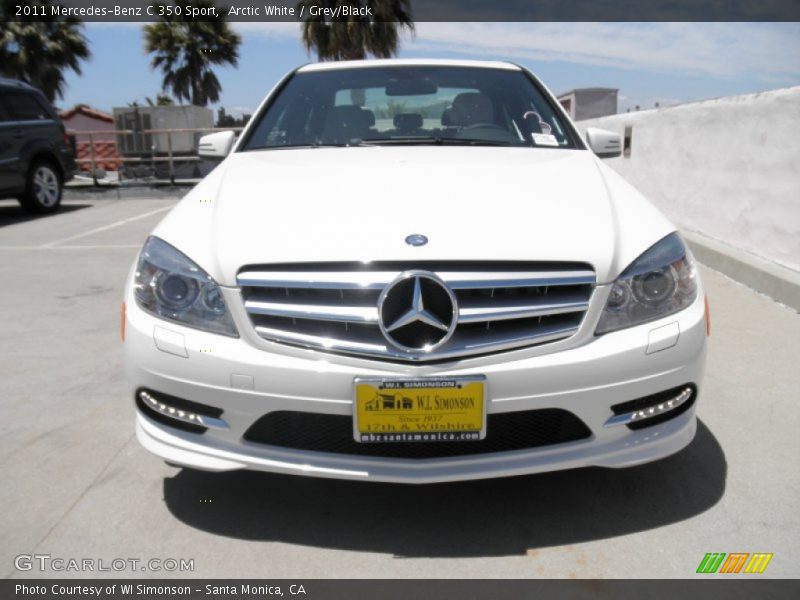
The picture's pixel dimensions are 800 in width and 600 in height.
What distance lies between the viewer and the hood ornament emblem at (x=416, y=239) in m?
2.03

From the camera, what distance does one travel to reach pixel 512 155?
293cm

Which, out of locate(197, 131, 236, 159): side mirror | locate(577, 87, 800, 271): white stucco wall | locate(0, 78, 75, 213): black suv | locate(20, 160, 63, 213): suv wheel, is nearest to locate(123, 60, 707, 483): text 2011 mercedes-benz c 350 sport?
locate(197, 131, 236, 159): side mirror

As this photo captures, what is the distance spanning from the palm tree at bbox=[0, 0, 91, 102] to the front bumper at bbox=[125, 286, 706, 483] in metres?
26.5

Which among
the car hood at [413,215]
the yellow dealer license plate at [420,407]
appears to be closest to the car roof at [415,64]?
the car hood at [413,215]

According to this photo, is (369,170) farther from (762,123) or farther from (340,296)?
(762,123)

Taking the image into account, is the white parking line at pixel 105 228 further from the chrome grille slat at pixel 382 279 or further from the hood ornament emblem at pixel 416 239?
the hood ornament emblem at pixel 416 239

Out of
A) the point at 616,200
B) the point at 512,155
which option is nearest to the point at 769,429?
the point at 616,200

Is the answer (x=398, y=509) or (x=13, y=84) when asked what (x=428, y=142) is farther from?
(x=13, y=84)

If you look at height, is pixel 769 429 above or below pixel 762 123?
below

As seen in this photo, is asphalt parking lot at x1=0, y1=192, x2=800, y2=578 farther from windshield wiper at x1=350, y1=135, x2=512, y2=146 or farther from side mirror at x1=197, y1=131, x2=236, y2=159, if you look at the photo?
windshield wiper at x1=350, y1=135, x2=512, y2=146

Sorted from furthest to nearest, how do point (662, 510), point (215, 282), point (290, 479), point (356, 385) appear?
1. point (290, 479)
2. point (662, 510)
3. point (215, 282)
4. point (356, 385)

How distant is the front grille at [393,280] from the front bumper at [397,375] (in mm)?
39

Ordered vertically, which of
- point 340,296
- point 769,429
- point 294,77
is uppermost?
point 294,77

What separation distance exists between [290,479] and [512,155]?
5.05 ft
